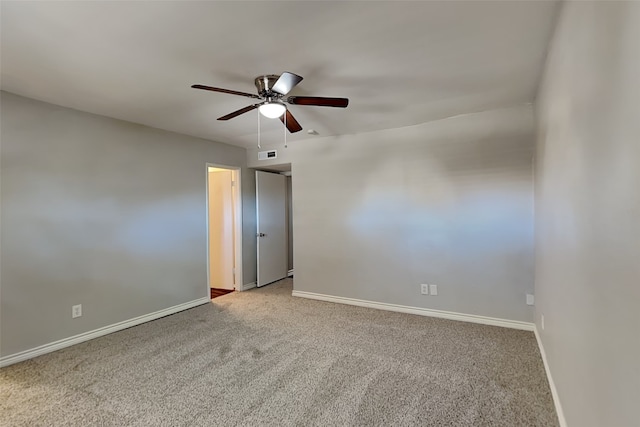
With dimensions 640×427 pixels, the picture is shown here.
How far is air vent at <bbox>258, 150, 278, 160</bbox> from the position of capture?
490 cm

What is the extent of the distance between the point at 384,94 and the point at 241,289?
3638mm

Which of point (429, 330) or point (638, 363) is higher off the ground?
point (638, 363)

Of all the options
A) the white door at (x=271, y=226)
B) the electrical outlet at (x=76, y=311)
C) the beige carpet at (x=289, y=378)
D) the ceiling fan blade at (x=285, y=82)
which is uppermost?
the ceiling fan blade at (x=285, y=82)

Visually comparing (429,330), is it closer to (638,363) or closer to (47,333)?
(638,363)

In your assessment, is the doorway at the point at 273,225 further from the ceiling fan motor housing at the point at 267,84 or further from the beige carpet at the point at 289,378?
the ceiling fan motor housing at the point at 267,84

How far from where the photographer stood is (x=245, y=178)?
5.14m

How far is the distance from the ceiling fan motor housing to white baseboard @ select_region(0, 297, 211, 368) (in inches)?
117

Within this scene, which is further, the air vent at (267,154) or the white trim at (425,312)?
the air vent at (267,154)

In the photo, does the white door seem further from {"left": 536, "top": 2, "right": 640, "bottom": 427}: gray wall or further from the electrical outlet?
{"left": 536, "top": 2, "right": 640, "bottom": 427}: gray wall

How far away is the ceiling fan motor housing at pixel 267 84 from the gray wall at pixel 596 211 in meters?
1.77

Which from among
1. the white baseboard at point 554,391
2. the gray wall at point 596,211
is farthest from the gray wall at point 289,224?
the gray wall at point 596,211

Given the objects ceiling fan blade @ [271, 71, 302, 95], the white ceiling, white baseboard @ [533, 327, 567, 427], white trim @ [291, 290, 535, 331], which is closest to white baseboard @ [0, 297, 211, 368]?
white trim @ [291, 290, 535, 331]

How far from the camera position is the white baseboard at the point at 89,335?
2703mm

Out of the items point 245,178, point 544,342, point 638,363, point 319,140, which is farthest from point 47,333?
point 544,342
